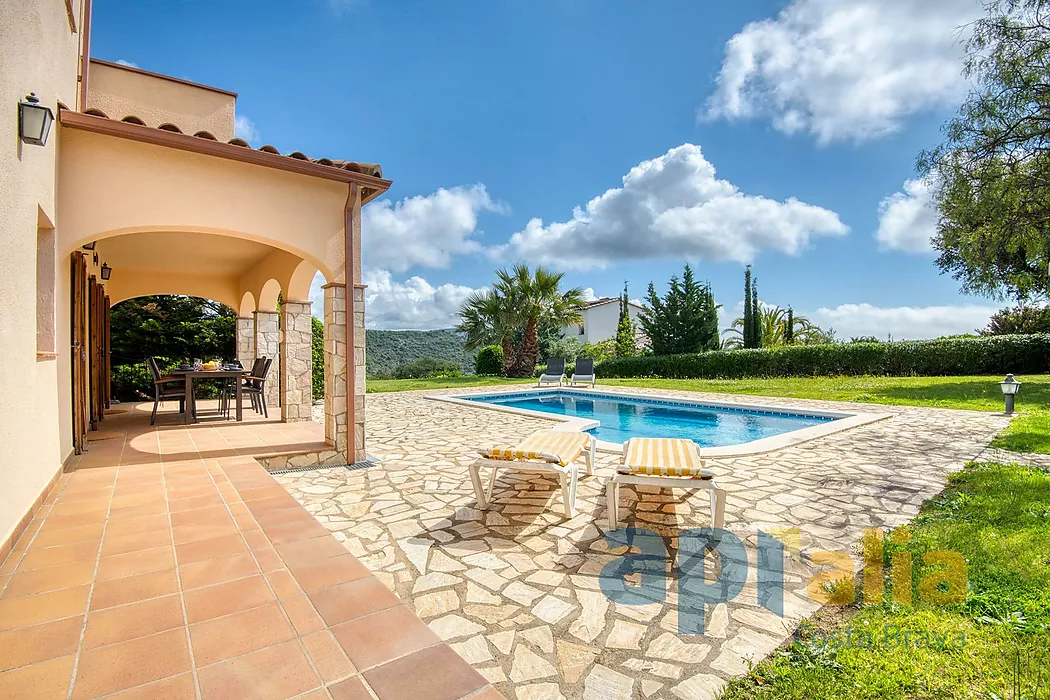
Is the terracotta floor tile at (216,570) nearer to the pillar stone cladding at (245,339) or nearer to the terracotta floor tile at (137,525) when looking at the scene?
the terracotta floor tile at (137,525)

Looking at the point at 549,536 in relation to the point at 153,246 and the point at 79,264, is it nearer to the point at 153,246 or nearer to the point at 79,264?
the point at 79,264

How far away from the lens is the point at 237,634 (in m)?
2.23

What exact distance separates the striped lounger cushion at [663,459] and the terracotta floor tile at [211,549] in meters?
2.75

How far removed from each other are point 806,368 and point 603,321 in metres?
19.8

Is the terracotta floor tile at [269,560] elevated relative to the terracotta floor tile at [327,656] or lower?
elevated

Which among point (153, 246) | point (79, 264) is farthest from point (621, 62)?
point (79, 264)

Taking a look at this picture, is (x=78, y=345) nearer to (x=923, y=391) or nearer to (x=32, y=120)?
(x=32, y=120)

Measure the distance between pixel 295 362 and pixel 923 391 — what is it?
51.3 feet

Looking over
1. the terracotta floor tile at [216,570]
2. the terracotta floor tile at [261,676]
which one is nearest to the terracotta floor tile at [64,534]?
the terracotta floor tile at [216,570]

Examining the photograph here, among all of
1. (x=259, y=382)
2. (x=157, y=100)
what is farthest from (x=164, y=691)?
(x=157, y=100)

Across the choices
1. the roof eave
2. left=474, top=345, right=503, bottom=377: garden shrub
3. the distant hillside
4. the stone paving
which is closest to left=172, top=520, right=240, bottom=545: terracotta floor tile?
the stone paving

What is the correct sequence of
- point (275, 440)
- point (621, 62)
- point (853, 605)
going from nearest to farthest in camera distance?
point (853, 605) < point (275, 440) < point (621, 62)

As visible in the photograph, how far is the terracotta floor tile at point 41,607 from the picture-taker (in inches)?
91.2

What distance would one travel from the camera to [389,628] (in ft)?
7.58
